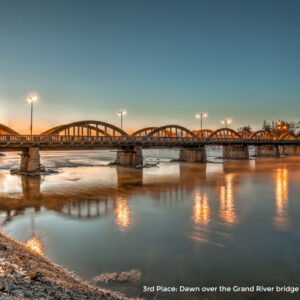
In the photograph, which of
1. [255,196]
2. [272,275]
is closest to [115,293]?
[272,275]

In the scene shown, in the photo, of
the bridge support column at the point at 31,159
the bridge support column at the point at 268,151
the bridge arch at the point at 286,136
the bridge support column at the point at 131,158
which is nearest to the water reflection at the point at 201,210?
the bridge support column at the point at 31,159

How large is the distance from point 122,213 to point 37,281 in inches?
439

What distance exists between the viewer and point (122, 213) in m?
18.2

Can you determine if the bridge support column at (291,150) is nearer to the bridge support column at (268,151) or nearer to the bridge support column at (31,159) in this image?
the bridge support column at (268,151)

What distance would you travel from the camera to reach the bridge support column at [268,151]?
9109cm

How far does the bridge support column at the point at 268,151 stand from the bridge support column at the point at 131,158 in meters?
58.1

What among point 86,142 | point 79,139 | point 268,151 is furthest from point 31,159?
point 268,151

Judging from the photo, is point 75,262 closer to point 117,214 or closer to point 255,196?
point 117,214

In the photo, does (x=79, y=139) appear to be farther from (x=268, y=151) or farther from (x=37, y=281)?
(x=268, y=151)

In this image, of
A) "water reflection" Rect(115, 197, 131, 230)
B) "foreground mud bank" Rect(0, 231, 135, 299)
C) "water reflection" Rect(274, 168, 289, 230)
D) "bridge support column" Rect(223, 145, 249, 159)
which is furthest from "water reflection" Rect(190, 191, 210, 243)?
"bridge support column" Rect(223, 145, 249, 159)

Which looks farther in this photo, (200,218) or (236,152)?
(236,152)

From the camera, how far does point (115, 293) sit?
7.94m

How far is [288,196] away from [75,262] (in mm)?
21399

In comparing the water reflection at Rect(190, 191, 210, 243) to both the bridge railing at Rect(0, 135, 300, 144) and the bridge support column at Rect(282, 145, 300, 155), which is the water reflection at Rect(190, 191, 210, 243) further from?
the bridge support column at Rect(282, 145, 300, 155)
